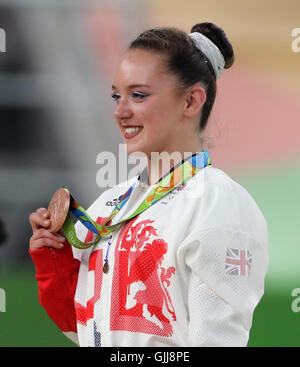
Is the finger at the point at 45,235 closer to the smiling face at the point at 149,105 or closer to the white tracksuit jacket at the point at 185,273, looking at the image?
the white tracksuit jacket at the point at 185,273

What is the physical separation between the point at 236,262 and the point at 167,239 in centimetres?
18

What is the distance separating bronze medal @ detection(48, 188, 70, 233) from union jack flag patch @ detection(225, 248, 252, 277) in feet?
1.59

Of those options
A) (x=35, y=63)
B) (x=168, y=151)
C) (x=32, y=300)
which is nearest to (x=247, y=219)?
(x=168, y=151)

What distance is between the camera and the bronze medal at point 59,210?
1888 millimetres

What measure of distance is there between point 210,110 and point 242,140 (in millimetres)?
3620

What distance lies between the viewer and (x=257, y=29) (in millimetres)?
6023

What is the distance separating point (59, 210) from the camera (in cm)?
191

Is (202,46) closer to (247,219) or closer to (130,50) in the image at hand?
(130,50)

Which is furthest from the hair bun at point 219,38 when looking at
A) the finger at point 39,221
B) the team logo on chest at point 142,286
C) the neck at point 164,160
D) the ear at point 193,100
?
the finger at point 39,221

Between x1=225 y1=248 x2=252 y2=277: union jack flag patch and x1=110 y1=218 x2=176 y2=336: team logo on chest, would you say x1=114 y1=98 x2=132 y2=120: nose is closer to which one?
x1=110 y1=218 x2=176 y2=336: team logo on chest

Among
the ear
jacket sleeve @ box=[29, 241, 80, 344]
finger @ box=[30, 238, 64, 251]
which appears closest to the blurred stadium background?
jacket sleeve @ box=[29, 241, 80, 344]

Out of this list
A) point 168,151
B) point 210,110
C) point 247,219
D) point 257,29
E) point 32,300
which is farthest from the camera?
point 257,29

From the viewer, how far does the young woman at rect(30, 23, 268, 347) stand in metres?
1.68

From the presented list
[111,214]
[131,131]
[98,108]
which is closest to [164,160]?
[131,131]
